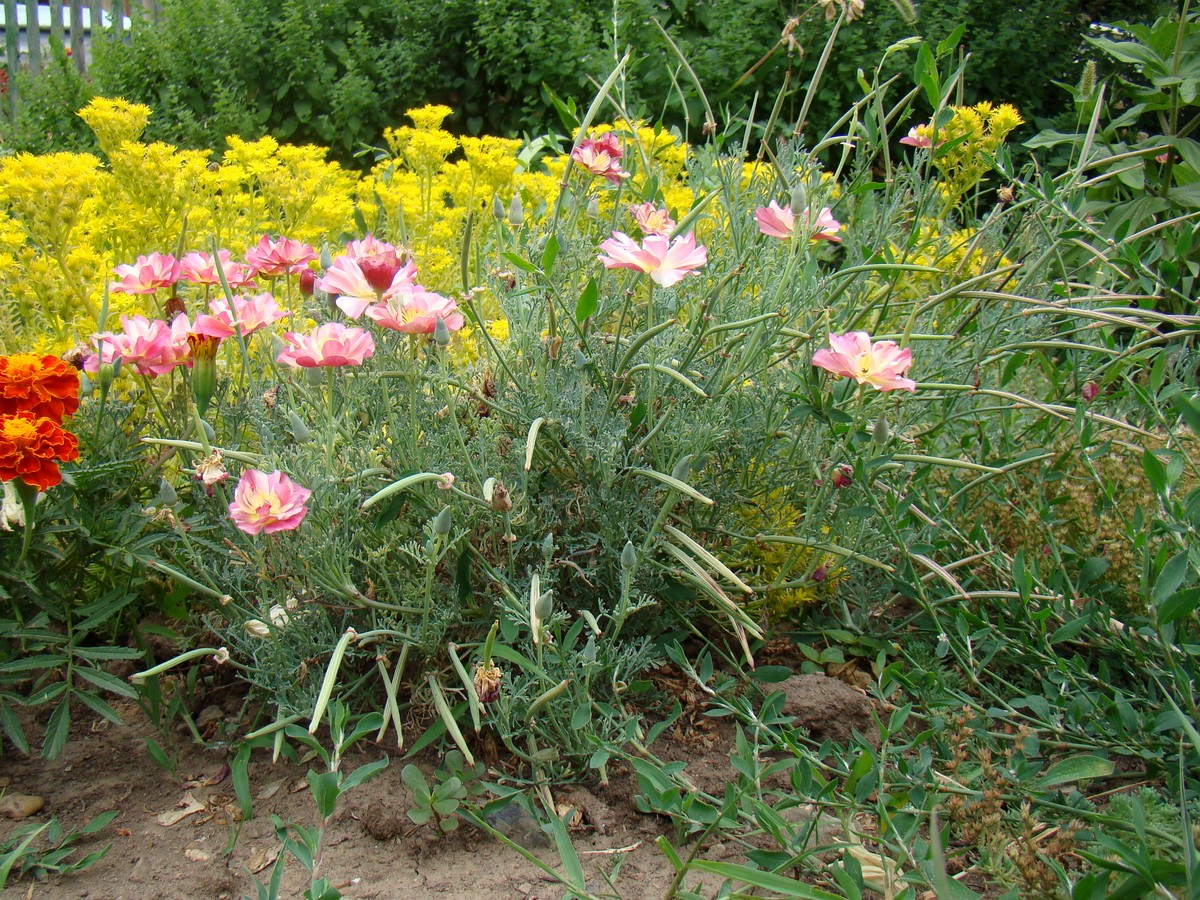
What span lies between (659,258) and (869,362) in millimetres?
342

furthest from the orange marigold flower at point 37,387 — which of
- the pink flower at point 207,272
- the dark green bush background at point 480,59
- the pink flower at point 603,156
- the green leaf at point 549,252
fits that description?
the dark green bush background at point 480,59

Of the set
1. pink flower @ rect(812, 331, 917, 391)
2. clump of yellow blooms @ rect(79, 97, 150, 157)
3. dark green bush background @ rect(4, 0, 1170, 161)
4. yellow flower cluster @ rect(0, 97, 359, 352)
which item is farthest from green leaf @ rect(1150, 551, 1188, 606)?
dark green bush background @ rect(4, 0, 1170, 161)

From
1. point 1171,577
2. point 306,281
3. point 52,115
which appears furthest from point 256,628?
point 52,115

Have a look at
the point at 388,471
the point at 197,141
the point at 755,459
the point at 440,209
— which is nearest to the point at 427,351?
the point at 388,471

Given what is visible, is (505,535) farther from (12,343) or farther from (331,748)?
(12,343)

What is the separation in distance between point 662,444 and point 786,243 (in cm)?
66

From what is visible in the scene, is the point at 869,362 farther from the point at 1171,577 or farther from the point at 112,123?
the point at 112,123

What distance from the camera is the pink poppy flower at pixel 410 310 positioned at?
1370mm

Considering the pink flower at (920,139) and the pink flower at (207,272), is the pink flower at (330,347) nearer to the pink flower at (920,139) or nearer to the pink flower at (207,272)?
the pink flower at (207,272)

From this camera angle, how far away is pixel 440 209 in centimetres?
284

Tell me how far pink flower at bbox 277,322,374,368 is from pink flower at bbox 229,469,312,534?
6.5 inches

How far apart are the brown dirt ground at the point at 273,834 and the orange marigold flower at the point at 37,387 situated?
1.91 ft

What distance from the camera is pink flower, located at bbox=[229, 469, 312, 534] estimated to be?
126 centimetres

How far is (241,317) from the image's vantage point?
154cm
